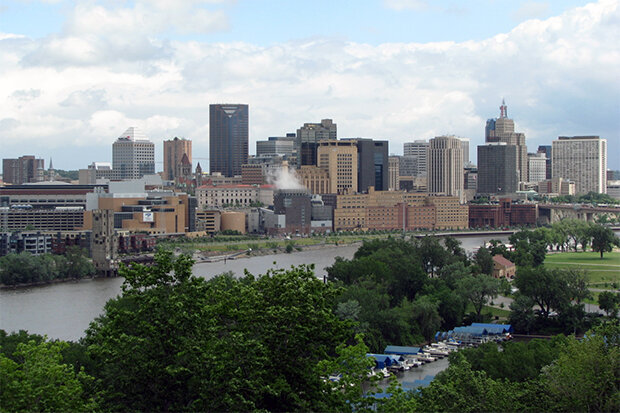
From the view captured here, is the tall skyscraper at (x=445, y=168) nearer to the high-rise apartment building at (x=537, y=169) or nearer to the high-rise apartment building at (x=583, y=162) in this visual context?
the high-rise apartment building at (x=583, y=162)

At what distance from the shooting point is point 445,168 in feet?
236

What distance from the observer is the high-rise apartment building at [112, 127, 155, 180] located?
8250 centimetres

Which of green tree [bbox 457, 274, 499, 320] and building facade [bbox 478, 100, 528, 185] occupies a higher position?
building facade [bbox 478, 100, 528, 185]

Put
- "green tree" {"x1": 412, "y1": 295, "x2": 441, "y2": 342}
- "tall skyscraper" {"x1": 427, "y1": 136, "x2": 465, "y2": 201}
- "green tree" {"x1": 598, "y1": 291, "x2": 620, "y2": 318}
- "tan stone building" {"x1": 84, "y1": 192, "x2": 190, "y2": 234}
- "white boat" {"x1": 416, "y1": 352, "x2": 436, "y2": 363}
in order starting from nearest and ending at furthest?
1. "white boat" {"x1": 416, "y1": 352, "x2": 436, "y2": 363}
2. "green tree" {"x1": 412, "y1": 295, "x2": 441, "y2": 342}
3. "green tree" {"x1": 598, "y1": 291, "x2": 620, "y2": 318}
4. "tan stone building" {"x1": 84, "y1": 192, "x2": 190, "y2": 234}
5. "tall skyscraper" {"x1": 427, "y1": 136, "x2": 465, "y2": 201}

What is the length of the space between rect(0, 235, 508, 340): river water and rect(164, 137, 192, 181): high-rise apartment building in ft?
180

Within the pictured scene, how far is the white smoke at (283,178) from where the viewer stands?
59.8 meters

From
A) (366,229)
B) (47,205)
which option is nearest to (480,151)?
(366,229)

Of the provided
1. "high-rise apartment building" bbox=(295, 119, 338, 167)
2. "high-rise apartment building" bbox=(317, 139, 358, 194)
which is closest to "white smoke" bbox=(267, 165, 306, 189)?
"high-rise apartment building" bbox=(317, 139, 358, 194)

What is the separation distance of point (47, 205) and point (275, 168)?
19508 millimetres

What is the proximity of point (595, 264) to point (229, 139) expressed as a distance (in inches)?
2139

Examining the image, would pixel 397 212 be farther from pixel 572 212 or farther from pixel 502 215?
pixel 572 212

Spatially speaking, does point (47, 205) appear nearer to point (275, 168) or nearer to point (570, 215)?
point (275, 168)

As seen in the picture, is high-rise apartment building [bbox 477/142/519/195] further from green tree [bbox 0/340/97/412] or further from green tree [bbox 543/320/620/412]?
green tree [bbox 0/340/97/412]

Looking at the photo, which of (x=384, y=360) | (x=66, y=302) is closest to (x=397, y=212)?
(x=66, y=302)
